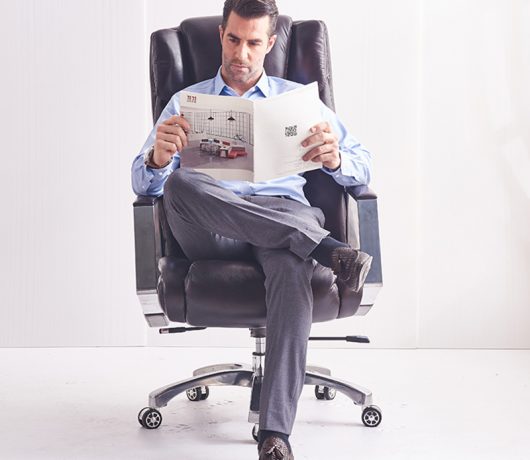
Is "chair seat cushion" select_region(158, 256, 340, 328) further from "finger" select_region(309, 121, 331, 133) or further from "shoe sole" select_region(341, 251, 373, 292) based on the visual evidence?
"finger" select_region(309, 121, 331, 133)

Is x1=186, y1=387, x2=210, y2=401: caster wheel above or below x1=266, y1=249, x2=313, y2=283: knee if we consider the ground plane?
below

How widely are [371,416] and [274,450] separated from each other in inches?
21.3

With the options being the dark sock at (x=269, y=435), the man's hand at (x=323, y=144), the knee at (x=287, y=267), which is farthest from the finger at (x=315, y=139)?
the dark sock at (x=269, y=435)

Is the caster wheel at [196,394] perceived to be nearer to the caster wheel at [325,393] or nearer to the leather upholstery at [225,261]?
the caster wheel at [325,393]

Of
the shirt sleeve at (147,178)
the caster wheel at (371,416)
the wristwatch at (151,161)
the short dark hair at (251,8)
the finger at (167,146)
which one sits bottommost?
the caster wheel at (371,416)

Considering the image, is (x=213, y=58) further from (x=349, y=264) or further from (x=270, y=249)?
(x=349, y=264)

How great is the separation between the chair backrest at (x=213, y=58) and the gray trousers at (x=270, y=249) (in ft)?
1.34

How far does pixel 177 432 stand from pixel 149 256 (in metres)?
0.47

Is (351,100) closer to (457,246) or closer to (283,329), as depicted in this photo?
(457,246)

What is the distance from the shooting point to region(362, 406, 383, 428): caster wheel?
2477mm

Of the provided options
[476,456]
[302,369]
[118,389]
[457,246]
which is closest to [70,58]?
[118,389]

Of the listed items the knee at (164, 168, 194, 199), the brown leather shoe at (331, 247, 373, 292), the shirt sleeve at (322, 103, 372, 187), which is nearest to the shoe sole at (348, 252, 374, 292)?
the brown leather shoe at (331, 247, 373, 292)

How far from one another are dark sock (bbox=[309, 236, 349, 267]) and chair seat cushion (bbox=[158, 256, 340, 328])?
0.05 metres

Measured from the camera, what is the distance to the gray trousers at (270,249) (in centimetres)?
206
